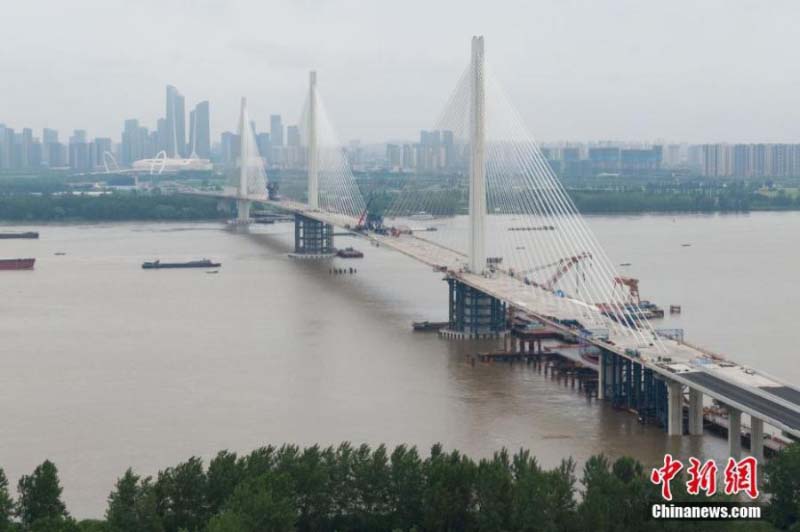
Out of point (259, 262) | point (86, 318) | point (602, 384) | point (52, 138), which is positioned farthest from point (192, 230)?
point (52, 138)

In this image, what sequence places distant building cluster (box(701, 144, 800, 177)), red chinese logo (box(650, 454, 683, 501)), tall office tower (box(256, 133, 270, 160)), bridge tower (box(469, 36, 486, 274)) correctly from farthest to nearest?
tall office tower (box(256, 133, 270, 160)), distant building cluster (box(701, 144, 800, 177)), bridge tower (box(469, 36, 486, 274)), red chinese logo (box(650, 454, 683, 501))

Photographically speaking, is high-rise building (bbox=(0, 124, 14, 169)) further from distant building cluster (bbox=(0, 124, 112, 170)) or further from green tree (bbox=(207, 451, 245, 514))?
green tree (bbox=(207, 451, 245, 514))

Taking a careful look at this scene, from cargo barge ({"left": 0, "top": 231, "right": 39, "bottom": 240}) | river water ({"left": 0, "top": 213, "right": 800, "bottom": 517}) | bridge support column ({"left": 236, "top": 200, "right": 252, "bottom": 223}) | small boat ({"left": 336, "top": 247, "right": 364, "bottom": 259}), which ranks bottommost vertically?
river water ({"left": 0, "top": 213, "right": 800, "bottom": 517})

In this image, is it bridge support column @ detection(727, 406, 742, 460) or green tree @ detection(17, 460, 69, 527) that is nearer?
green tree @ detection(17, 460, 69, 527)

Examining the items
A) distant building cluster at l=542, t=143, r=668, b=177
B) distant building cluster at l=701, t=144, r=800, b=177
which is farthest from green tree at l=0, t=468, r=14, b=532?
distant building cluster at l=701, t=144, r=800, b=177

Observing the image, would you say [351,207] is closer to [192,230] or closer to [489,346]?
[192,230]

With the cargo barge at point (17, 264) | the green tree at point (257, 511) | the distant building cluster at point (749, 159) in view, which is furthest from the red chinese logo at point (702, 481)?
the distant building cluster at point (749, 159)

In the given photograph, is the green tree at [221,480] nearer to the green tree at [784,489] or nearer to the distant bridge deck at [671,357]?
the green tree at [784,489]
